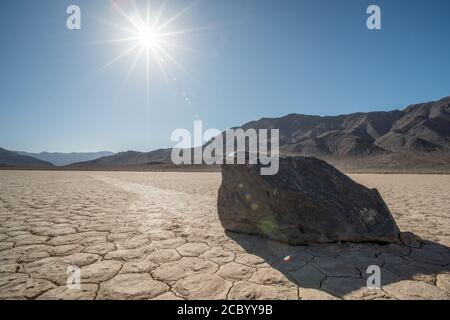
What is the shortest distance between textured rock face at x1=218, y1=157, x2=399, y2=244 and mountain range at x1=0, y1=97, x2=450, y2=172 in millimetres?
41571

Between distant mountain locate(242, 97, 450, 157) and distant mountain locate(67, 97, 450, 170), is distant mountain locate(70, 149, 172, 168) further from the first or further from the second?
distant mountain locate(242, 97, 450, 157)

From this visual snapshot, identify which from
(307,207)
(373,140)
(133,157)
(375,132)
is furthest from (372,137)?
(133,157)

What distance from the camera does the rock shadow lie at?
1.86 meters

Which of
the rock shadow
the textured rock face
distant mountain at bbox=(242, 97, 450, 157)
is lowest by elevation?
the rock shadow

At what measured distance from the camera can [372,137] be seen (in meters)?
70.1

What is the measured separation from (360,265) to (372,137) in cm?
8025

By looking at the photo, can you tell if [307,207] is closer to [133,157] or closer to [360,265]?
[360,265]

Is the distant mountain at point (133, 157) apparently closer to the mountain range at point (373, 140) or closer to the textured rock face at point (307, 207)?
the mountain range at point (373, 140)

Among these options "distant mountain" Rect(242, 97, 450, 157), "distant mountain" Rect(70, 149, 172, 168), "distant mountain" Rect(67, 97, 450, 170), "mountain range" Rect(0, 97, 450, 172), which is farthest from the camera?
"distant mountain" Rect(70, 149, 172, 168)

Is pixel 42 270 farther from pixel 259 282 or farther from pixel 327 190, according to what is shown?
pixel 327 190

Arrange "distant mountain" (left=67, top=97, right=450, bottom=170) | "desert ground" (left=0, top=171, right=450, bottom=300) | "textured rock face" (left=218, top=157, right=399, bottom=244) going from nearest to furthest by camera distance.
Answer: "desert ground" (left=0, top=171, right=450, bottom=300), "textured rock face" (left=218, top=157, right=399, bottom=244), "distant mountain" (left=67, top=97, right=450, bottom=170)

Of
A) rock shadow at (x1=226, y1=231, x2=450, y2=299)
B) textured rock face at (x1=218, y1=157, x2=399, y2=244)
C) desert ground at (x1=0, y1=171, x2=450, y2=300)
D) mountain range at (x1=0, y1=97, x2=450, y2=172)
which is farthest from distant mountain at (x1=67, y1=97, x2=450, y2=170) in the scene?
desert ground at (x1=0, y1=171, x2=450, y2=300)
